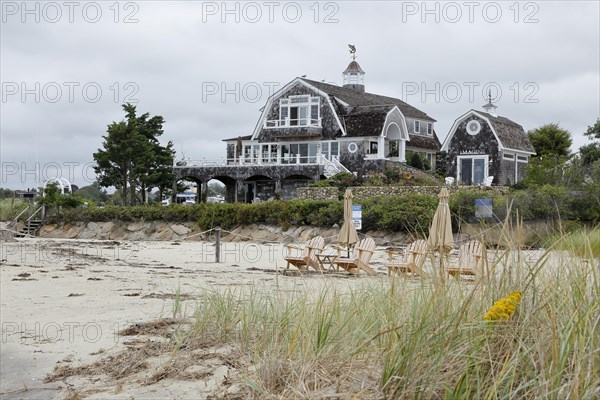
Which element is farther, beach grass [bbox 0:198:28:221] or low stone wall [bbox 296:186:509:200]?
beach grass [bbox 0:198:28:221]

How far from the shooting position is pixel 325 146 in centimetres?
4381

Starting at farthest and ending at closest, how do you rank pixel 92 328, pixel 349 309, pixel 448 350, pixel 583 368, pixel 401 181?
pixel 401 181, pixel 92 328, pixel 349 309, pixel 448 350, pixel 583 368

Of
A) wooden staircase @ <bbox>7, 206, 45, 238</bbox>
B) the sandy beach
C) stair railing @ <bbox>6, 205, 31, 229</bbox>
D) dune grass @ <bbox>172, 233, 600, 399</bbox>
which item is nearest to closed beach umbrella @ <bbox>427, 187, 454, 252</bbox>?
the sandy beach

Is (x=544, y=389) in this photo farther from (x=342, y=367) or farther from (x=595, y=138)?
(x=595, y=138)

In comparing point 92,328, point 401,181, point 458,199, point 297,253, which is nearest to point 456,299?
point 92,328

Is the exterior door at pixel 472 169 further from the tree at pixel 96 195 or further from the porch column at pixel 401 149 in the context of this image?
the tree at pixel 96 195

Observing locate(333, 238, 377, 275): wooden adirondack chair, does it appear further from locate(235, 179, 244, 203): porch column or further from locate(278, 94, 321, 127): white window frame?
locate(278, 94, 321, 127): white window frame

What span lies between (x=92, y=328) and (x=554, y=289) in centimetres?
552

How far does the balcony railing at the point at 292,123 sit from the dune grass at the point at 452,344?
126 feet

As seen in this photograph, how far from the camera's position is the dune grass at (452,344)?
4.05 m

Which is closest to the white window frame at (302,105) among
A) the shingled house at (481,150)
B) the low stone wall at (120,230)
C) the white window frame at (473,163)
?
the shingled house at (481,150)

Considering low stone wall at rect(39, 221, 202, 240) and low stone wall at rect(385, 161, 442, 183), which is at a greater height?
low stone wall at rect(385, 161, 442, 183)

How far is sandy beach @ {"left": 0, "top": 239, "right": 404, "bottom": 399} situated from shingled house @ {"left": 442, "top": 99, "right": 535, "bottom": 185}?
19.0 metres

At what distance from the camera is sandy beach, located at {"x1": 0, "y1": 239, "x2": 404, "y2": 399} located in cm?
612
